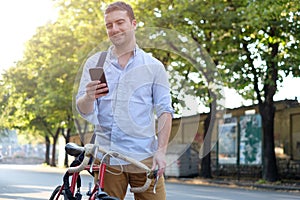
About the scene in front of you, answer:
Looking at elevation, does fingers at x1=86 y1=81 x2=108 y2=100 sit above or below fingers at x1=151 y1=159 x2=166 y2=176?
above

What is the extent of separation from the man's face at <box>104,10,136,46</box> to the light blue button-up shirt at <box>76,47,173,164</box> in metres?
0.09

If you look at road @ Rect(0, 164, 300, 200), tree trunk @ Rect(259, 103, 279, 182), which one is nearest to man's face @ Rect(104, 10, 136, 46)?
road @ Rect(0, 164, 300, 200)

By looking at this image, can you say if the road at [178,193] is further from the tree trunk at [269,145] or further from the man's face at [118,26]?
the man's face at [118,26]

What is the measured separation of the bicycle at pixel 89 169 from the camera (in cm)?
286

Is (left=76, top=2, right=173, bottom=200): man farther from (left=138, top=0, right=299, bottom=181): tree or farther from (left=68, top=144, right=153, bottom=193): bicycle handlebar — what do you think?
(left=138, top=0, right=299, bottom=181): tree

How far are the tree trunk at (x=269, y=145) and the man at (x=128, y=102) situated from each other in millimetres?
22754

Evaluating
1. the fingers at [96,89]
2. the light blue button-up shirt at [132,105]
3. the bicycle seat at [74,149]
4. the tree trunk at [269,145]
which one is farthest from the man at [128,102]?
the tree trunk at [269,145]

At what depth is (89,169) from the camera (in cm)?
301

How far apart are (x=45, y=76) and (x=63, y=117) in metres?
4.94

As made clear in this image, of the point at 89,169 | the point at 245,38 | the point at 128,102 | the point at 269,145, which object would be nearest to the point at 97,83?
the point at 128,102

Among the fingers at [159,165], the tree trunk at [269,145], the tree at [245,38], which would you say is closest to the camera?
the fingers at [159,165]

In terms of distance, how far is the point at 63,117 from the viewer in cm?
4091

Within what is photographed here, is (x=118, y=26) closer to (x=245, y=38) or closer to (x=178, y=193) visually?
(x=178, y=193)

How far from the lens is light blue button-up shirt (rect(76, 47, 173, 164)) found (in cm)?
314
